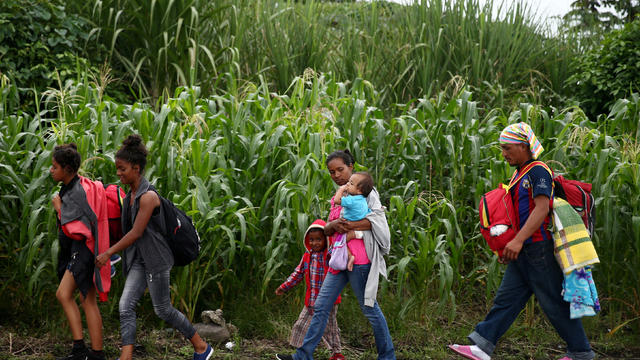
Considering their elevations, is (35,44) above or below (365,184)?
below

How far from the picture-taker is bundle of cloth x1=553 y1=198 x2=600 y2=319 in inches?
161

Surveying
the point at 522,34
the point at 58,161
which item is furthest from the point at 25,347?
the point at 522,34

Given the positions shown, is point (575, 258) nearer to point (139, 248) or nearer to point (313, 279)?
point (313, 279)

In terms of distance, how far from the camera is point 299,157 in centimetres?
578

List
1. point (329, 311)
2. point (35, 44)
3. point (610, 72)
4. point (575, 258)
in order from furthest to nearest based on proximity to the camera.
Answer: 1. point (610, 72)
2. point (35, 44)
3. point (329, 311)
4. point (575, 258)

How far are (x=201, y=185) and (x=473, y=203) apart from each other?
2723mm

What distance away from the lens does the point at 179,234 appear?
4.44 meters

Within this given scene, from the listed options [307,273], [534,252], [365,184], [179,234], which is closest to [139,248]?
[179,234]

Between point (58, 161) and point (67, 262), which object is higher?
point (58, 161)

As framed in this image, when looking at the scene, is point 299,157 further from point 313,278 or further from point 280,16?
point 280,16

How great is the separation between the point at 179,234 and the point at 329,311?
1178mm

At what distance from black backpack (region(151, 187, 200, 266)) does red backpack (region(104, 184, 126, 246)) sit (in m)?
0.46

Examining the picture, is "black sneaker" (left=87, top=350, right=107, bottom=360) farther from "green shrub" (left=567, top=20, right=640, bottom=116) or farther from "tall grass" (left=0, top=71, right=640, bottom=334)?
"green shrub" (left=567, top=20, right=640, bottom=116)

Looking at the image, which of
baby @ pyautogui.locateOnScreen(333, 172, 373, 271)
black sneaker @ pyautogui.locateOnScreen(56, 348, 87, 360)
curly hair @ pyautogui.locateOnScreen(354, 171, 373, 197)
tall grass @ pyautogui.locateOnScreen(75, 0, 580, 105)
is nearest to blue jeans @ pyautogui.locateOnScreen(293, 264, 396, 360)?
baby @ pyautogui.locateOnScreen(333, 172, 373, 271)
